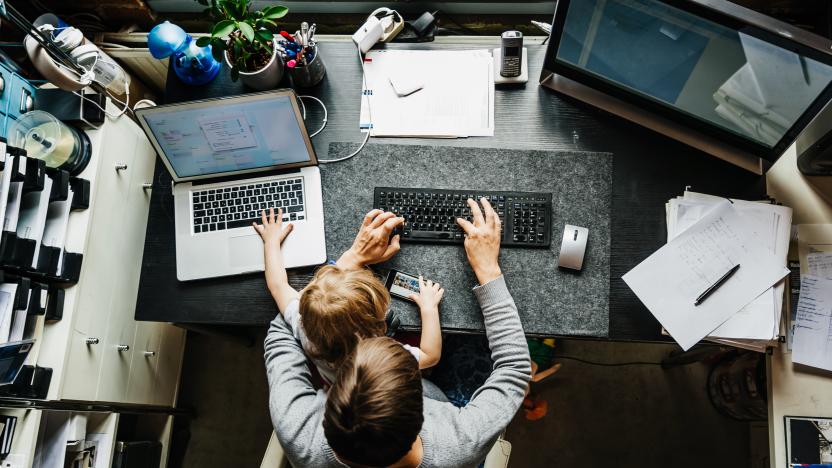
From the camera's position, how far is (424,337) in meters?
1.13

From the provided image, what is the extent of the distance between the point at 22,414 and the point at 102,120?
61 centimetres

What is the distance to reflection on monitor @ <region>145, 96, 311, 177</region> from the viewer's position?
3.49 ft

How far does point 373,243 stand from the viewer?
1156 millimetres

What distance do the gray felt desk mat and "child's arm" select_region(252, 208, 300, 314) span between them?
0.10 meters

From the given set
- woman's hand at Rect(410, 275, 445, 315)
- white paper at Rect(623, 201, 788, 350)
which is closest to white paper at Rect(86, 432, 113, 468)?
woman's hand at Rect(410, 275, 445, 315)

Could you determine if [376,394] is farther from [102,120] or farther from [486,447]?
[102,120]

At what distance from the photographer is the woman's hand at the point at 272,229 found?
119 centimetres

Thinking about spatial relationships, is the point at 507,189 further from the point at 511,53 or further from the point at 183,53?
the point at 183,53

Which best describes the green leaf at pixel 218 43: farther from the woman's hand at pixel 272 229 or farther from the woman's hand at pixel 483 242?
the woman's hand at pixel 483 242

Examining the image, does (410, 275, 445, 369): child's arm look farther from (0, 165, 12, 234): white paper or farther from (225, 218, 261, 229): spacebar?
(0, 165, 12, 234): white paper

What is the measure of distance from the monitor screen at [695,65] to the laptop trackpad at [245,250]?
0.74m

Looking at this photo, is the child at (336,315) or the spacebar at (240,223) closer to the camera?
the child at (336,315)

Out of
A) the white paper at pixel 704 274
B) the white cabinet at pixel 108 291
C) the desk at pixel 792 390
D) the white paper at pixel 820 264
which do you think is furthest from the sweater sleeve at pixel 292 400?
the white paper at pixel 820 264

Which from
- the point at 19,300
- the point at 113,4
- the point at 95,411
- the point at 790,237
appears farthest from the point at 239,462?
the point at 790,237
